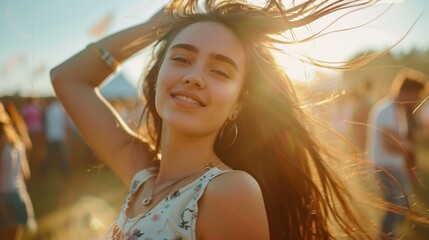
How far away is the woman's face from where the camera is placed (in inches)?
80.1

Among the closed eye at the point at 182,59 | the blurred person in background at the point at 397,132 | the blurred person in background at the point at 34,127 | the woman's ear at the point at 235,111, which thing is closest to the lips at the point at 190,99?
the closed eye at the point at 182,59

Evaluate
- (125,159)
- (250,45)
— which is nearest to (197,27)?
(250,45)

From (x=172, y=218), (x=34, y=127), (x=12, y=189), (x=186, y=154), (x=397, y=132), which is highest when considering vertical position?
(x=186, y=154)

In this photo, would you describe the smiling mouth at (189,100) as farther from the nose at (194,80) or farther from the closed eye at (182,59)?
the closed eye at (182,59)

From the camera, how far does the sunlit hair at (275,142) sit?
2238 millimetres

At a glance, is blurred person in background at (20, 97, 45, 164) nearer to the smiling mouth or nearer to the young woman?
the young woman

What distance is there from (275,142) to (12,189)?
3.55 m

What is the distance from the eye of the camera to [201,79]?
2.03 metres

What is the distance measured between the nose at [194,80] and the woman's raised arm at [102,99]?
Answer: 565 mm

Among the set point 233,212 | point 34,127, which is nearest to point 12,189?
point 233,212

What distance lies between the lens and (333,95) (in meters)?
2.72

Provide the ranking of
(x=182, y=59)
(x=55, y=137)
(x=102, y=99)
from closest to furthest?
(x=182, y=59) → (x=102, y=99) → (x=55, y=137)

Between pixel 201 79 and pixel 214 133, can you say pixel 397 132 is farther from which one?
pixel 201 79

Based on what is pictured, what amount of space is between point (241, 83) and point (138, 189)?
619 mm
